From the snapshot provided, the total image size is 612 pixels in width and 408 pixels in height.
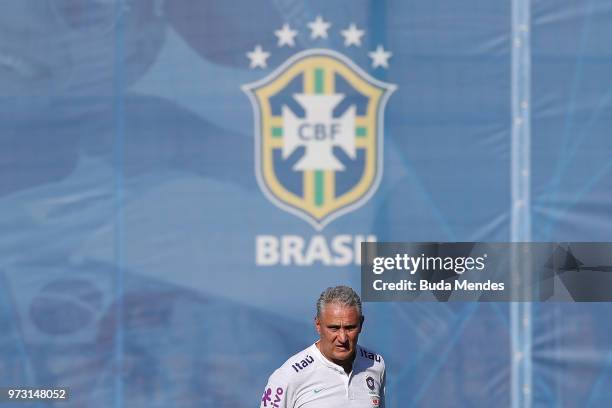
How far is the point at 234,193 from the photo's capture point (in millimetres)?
4098

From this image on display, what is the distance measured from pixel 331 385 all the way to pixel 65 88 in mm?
2070

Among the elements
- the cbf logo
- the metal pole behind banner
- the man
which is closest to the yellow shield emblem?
the cbf logo

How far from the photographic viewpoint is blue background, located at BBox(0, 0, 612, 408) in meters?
4.07

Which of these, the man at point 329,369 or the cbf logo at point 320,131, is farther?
the cbf logo at point 320,131

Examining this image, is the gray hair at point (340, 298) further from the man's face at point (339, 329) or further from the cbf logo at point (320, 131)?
the cbf logo at point (320, 131)

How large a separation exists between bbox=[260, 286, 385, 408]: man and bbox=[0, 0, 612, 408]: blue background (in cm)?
135

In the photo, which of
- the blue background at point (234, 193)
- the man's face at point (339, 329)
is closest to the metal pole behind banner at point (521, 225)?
the blue background at point (234, 193)

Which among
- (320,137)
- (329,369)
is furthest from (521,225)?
(329,369)

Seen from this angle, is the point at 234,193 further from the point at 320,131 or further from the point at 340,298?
the point at 340,298

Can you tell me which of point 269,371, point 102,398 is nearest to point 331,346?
point 269,371

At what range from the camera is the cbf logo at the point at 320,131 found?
13.4ft

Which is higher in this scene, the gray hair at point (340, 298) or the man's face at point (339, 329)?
the gray hair at point (340, 298)

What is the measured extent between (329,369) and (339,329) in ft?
0.47

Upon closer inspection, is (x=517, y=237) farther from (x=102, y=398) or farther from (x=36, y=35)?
(x=36, y=35)
